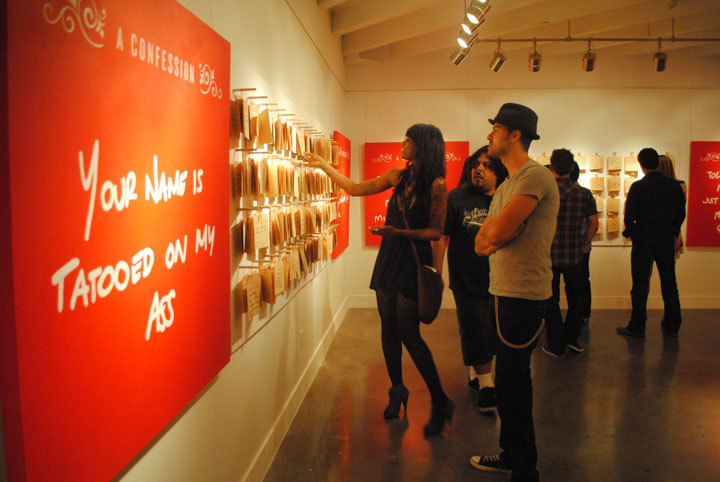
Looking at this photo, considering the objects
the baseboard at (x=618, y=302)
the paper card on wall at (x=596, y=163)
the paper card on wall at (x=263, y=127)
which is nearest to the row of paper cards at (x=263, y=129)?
the paper card on wall at (x=263, y=127)

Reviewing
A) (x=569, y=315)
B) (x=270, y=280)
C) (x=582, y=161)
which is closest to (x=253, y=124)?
(x=270, y=280)

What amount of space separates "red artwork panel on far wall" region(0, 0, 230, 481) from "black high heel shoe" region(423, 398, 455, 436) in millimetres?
1717

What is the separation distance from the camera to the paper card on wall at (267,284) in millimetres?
2303

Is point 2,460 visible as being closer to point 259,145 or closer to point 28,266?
point 28,266

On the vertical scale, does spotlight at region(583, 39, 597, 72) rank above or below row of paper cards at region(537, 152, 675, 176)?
above

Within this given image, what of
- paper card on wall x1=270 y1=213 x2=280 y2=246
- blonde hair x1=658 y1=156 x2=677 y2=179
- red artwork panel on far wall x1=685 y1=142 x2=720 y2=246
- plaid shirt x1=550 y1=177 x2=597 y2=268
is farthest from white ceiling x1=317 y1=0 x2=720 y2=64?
paper card on wall x1=270 y1=213 x2=280 y2=246

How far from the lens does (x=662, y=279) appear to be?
5047 mm

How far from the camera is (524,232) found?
7.01 ft

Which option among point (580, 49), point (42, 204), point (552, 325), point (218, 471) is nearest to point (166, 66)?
point (42, 204)

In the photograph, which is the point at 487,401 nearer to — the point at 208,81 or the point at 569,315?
the point at 569,315

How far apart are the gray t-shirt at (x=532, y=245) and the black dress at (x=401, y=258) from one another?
78 cm

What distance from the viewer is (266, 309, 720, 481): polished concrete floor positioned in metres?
2.56

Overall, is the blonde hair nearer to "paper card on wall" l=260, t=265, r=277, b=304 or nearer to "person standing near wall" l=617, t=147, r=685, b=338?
"person standing near wall" l=617, t=147, r=685, b=338

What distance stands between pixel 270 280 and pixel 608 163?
5280 millimetres
